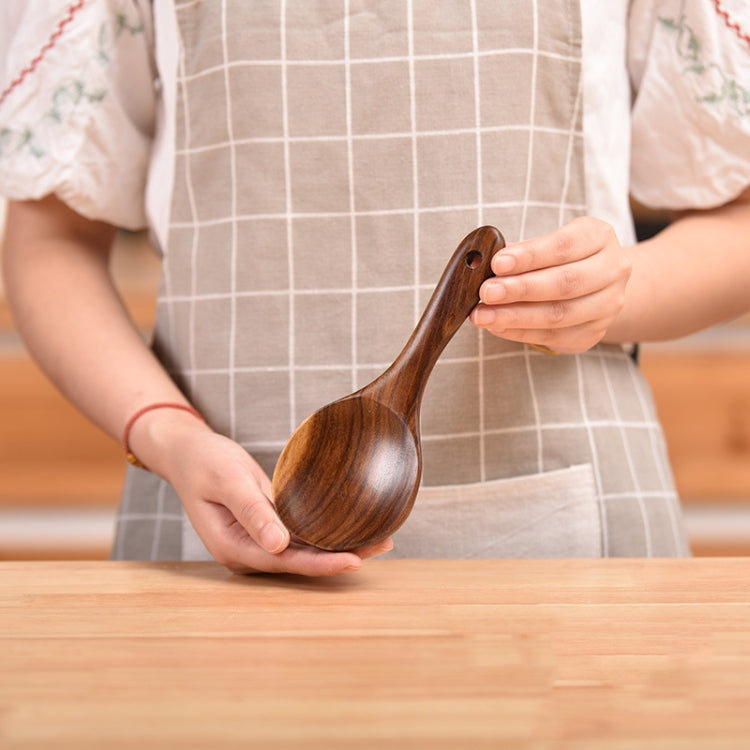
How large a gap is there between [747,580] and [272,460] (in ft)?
1.02

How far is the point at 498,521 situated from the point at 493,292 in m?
0.20

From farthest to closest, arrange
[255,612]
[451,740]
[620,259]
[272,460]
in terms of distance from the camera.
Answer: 1. [272,460]
2. [620,259]
3. [255,612]
4. [451,740]

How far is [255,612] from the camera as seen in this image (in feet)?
1.39

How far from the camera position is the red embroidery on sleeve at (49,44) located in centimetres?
66

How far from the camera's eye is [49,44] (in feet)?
2.18

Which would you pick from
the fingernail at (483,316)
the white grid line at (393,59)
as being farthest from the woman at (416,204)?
the fingernail at (483,316)

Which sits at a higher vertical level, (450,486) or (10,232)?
(10,232)

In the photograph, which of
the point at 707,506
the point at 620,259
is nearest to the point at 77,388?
the point at 620,259

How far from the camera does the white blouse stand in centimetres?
63

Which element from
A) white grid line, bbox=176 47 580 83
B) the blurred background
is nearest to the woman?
white grid line, bbox=176 47 580 83

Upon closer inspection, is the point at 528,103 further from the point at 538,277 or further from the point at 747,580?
the point at 747,580

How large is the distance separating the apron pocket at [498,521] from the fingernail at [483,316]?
163 mm

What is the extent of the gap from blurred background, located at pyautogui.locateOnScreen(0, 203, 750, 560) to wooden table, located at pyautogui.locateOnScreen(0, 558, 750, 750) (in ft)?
3.12

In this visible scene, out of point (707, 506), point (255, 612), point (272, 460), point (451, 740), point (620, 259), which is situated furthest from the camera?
point (707, 506)
